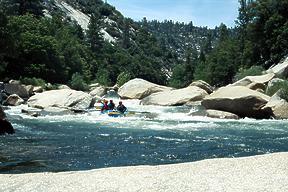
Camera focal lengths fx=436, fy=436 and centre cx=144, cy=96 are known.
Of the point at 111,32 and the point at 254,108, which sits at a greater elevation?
the point at 111,32

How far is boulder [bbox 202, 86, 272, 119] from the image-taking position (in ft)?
77.4

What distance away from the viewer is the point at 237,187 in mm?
6863

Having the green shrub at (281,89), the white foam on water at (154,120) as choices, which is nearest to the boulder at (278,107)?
the green shrub at (281,89)

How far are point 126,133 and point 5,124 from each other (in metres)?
4.84

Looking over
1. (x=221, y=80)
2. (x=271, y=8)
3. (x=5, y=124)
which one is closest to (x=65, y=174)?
(x=5, y=124)

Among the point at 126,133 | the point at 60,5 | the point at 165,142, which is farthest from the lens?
the point at 60,5

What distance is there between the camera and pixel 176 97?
31875 millimetres

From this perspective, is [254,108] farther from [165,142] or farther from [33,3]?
[33,3]

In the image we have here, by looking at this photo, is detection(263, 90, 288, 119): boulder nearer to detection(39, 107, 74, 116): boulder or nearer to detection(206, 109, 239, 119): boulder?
detection(206, 109, 239, 119): boulder

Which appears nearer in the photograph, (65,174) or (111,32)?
(65,174)

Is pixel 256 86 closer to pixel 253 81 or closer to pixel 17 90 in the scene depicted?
pixel 253 81

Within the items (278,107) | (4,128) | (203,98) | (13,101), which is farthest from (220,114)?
(13,101)

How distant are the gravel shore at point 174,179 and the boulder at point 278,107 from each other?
15.6 meters

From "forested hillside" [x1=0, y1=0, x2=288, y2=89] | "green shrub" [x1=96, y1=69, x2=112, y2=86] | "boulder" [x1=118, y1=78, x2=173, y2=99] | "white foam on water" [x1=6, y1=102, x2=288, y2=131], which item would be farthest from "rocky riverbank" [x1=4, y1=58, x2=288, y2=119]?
"green shrub" [x1=96, y1=69, x2=112, y2=86]
